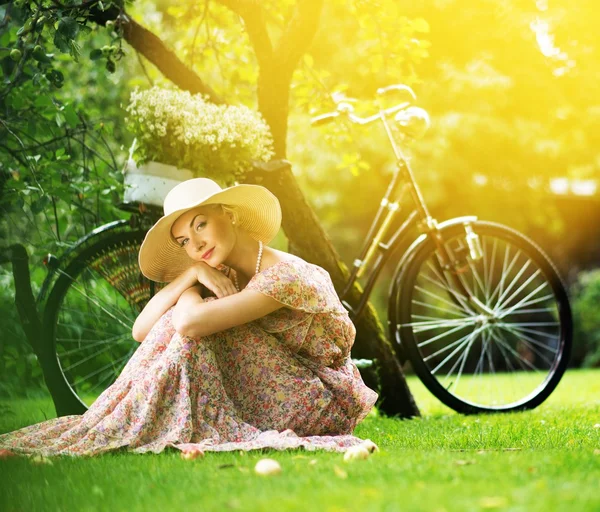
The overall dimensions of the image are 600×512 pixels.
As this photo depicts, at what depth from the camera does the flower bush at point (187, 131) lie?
3.73 meters

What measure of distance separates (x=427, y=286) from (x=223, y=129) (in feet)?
29.7

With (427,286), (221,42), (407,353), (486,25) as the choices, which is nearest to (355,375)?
(407,353)

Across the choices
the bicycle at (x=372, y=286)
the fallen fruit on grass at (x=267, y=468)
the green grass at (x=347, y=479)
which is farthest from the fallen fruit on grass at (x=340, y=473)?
the bicycle at (x=372, y=286)

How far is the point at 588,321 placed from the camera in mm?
11539

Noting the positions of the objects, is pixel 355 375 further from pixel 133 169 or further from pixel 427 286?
pixel 427 286

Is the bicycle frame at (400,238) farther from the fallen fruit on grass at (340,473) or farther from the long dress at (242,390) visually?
the fallen fruit on grass at (340,473)

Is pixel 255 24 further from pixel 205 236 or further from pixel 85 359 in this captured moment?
pixel 85 359

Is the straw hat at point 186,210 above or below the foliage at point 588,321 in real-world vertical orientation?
above

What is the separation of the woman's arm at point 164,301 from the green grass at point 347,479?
57cm

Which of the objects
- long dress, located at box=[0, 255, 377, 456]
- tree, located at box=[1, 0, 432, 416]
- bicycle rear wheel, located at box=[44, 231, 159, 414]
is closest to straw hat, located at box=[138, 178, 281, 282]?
long dress, located at box=[0, 255, 377, 456]

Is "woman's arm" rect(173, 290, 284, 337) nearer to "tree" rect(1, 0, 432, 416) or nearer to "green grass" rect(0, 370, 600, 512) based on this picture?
"green grass" rect(0, 370, 600, 512)

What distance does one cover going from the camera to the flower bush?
373cm

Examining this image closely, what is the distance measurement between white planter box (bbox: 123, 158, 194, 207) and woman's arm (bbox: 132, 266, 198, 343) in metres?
0.66

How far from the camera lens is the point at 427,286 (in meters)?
12.5
